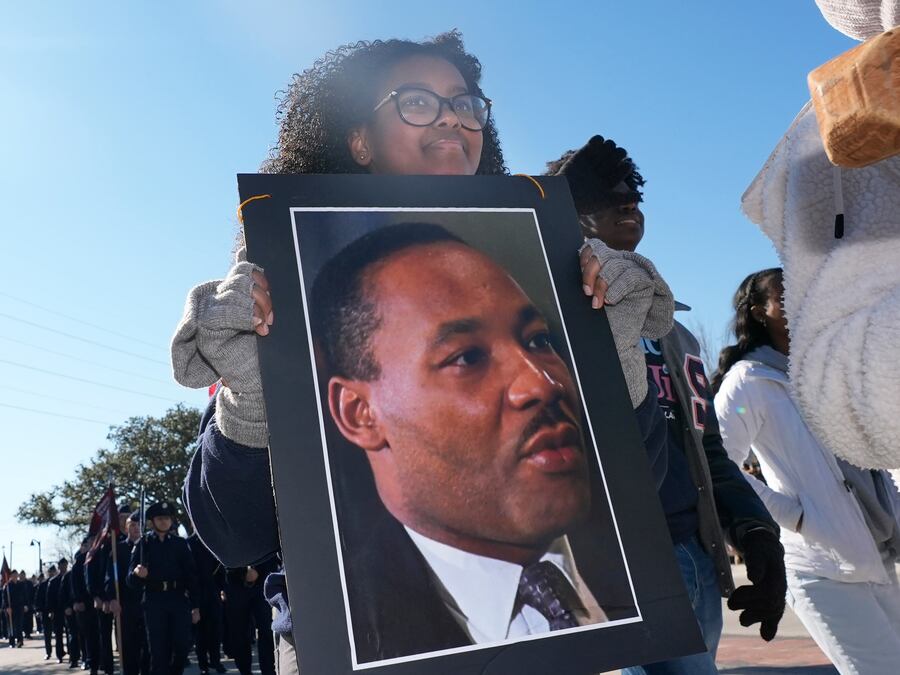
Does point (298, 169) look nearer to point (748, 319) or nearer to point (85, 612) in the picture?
point (748, 319)

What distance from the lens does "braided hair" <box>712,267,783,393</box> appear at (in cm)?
366

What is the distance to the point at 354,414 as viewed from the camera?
135 cm

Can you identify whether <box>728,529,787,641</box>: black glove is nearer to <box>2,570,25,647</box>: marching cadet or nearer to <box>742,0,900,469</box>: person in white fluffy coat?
<box>742,0,900,469</box>: person in white fluffy coat

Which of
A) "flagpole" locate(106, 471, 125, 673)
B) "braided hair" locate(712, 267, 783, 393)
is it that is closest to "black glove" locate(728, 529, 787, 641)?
"braided hair" locate(712, 267, 783, 393)

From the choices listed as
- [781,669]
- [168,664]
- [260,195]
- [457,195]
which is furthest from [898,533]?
[168,664]

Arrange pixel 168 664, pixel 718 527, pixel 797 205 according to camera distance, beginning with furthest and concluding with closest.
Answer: pixel 168 664, pixel 718 527, pixel 797 205

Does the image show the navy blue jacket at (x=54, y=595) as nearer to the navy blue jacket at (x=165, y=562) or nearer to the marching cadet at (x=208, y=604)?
the marching cadet at (x=208, y=604)

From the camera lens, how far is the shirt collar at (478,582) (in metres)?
1.26

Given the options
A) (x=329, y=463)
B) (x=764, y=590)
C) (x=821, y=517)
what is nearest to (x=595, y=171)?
(x=821, y=517)

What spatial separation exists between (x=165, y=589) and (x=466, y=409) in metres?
9.33

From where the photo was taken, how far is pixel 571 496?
4.59 feet

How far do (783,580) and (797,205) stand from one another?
4.59 feet

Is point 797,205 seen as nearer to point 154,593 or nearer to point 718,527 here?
point 718,527

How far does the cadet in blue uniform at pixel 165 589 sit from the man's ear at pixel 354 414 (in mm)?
8872
